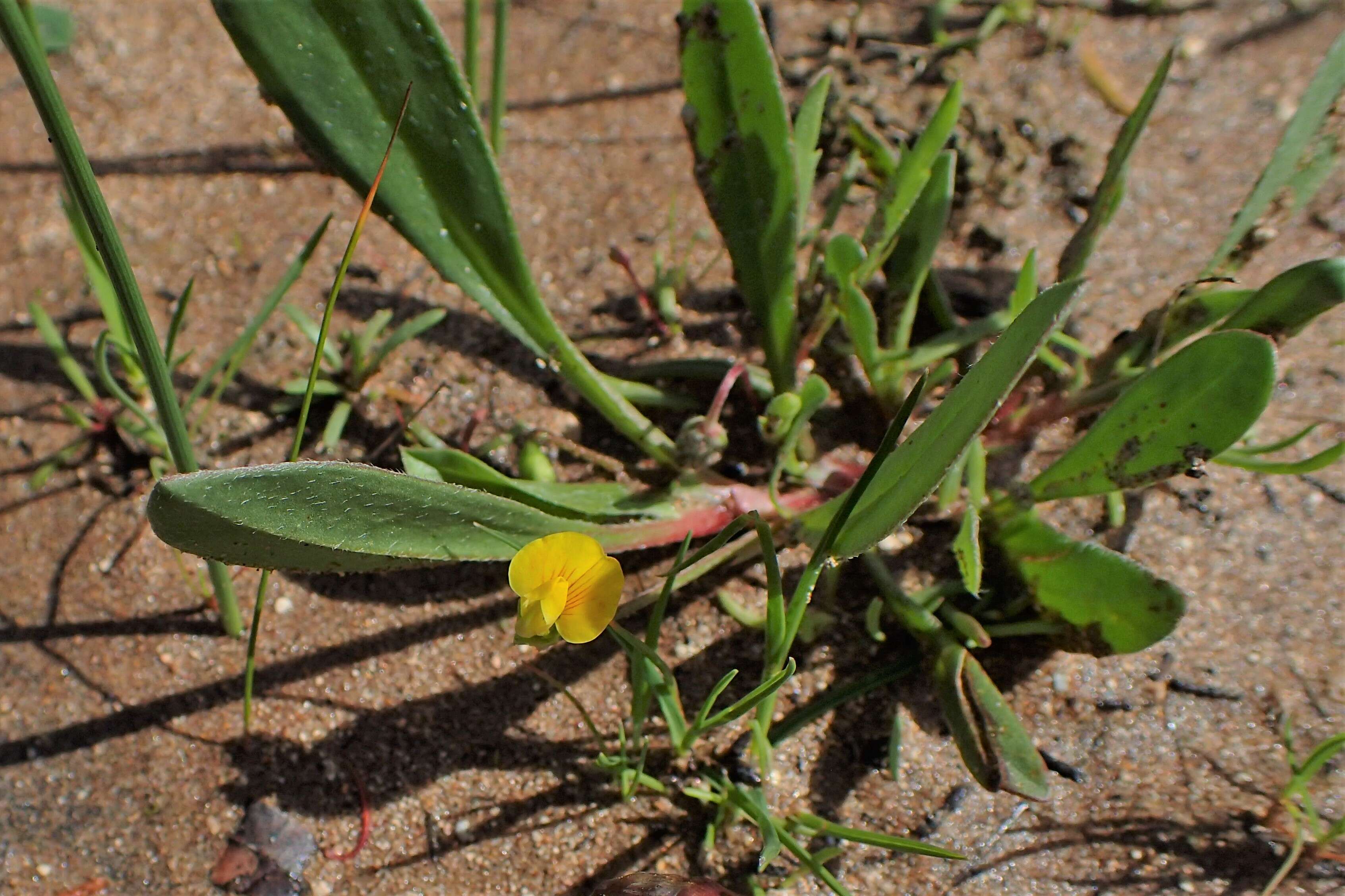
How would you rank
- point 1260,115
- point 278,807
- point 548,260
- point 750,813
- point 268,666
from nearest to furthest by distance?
point 750,813
point 278,807
point 268,666
point 548,260
point 1260,115

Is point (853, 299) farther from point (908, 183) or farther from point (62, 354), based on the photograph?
point (62, 354)

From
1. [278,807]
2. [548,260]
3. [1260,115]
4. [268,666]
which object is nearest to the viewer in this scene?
[278,807]

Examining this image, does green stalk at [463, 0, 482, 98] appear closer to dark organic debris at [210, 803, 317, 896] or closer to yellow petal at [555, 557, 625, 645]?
yellow petal at [555, 557, 625, 645]

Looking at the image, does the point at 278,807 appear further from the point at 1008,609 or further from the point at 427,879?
the point at 1008,609

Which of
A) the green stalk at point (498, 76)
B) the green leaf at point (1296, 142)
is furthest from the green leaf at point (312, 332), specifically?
the green leaf at point (1296, 142)

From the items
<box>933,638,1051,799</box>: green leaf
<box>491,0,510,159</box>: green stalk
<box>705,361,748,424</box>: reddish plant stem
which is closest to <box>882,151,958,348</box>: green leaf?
<box>705,361,748,424</box>: reddish plant stem

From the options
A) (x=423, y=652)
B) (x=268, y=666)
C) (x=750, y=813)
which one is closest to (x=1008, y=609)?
(x=750, y=813)

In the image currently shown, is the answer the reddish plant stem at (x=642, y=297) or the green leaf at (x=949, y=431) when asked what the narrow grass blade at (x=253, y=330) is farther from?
the green leaf at (x=949, y=431)
